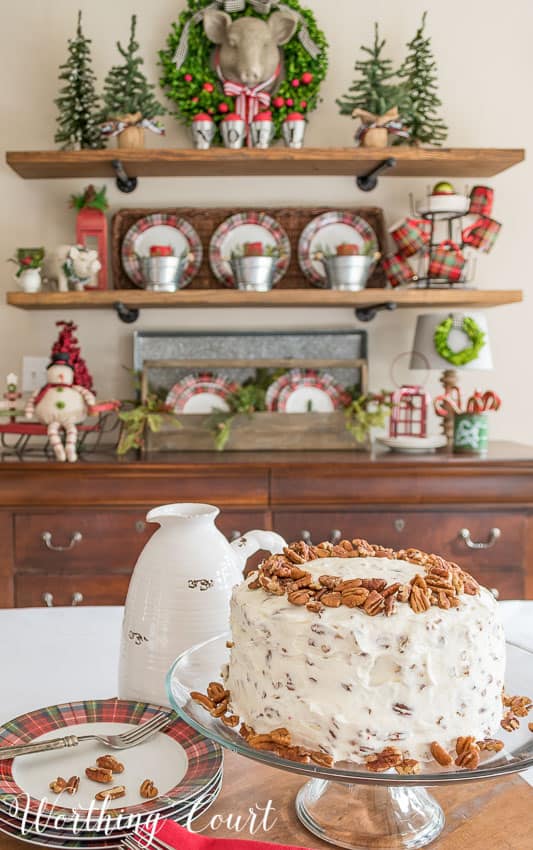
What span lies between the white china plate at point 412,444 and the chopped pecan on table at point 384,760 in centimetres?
199

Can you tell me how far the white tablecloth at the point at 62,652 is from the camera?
3.48 ft

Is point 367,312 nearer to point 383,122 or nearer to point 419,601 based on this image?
point 383,122

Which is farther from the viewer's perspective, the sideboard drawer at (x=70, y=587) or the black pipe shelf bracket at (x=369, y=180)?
the black pipe shelf bracket at (x=369, y=180)

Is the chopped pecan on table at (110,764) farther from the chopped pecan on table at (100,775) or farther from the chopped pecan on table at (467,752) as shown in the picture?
the chopped pecan on table at (467,752)

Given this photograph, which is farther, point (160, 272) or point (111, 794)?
point (160, 272)

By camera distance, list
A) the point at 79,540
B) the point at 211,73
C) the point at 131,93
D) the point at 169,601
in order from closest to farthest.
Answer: the point at 169,601
the point at 79,540
the point at 131,93
the point at 211,73

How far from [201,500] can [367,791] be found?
5.62 ft

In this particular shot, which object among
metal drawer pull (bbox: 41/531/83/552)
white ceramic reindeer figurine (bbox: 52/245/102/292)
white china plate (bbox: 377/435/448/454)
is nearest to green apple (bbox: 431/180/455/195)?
white china plate (bbox: 377/435/448/454)

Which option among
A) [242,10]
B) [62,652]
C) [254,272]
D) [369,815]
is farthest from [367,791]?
[242,10]

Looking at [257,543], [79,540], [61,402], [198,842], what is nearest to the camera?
[198,842]

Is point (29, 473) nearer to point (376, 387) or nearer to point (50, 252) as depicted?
point (50, 252)

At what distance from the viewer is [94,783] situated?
761mm

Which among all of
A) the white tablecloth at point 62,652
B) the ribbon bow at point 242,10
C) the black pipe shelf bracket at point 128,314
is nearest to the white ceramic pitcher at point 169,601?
the white tablecloth at point 62,652

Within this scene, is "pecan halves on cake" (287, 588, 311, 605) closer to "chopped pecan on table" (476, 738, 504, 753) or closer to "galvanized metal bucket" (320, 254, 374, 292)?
"chopped pecan on table" (476, 738, 504, 753)
